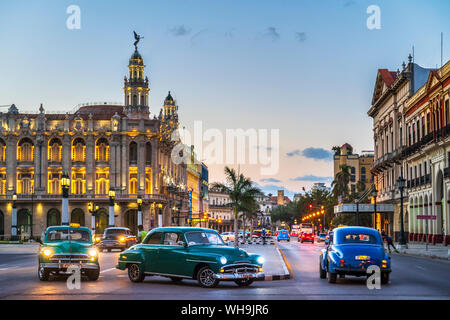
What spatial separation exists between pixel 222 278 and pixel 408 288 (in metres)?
5.11

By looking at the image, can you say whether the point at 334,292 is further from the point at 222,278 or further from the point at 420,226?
the point at 420,226

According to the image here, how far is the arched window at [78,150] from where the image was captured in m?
106

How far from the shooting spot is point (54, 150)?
10612cm

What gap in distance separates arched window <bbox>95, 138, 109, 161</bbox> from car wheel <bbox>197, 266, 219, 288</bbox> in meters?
87.6

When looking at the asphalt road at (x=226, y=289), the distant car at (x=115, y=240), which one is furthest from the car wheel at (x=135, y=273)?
the distant car at (x=115, y=240)

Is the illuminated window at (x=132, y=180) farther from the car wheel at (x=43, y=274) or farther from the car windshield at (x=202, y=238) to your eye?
the car windshield at (x=202, y=238)

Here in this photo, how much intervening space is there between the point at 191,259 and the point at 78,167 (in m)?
88.2

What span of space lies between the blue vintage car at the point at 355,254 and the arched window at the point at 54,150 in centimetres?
8843

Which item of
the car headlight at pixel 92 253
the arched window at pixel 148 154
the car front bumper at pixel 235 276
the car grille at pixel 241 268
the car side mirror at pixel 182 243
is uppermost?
the arched window at pixel 148 154

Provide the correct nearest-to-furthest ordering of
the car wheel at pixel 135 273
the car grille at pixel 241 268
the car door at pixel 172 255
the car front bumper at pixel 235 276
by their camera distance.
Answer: the car front bumper at pixel 235 276, the car grille at pixel 241 268, the car door at pixel 172 255, the car wheel at pixel 135 273

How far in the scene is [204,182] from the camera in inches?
7013

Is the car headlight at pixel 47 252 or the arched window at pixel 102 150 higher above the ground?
the arched window at pixel 102 150

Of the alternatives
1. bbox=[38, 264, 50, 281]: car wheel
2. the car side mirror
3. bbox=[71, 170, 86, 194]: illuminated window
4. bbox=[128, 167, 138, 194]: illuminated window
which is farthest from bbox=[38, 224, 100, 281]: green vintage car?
bbox=[71, 170, 86, 194]: illuminated window

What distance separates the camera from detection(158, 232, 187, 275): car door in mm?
19781
